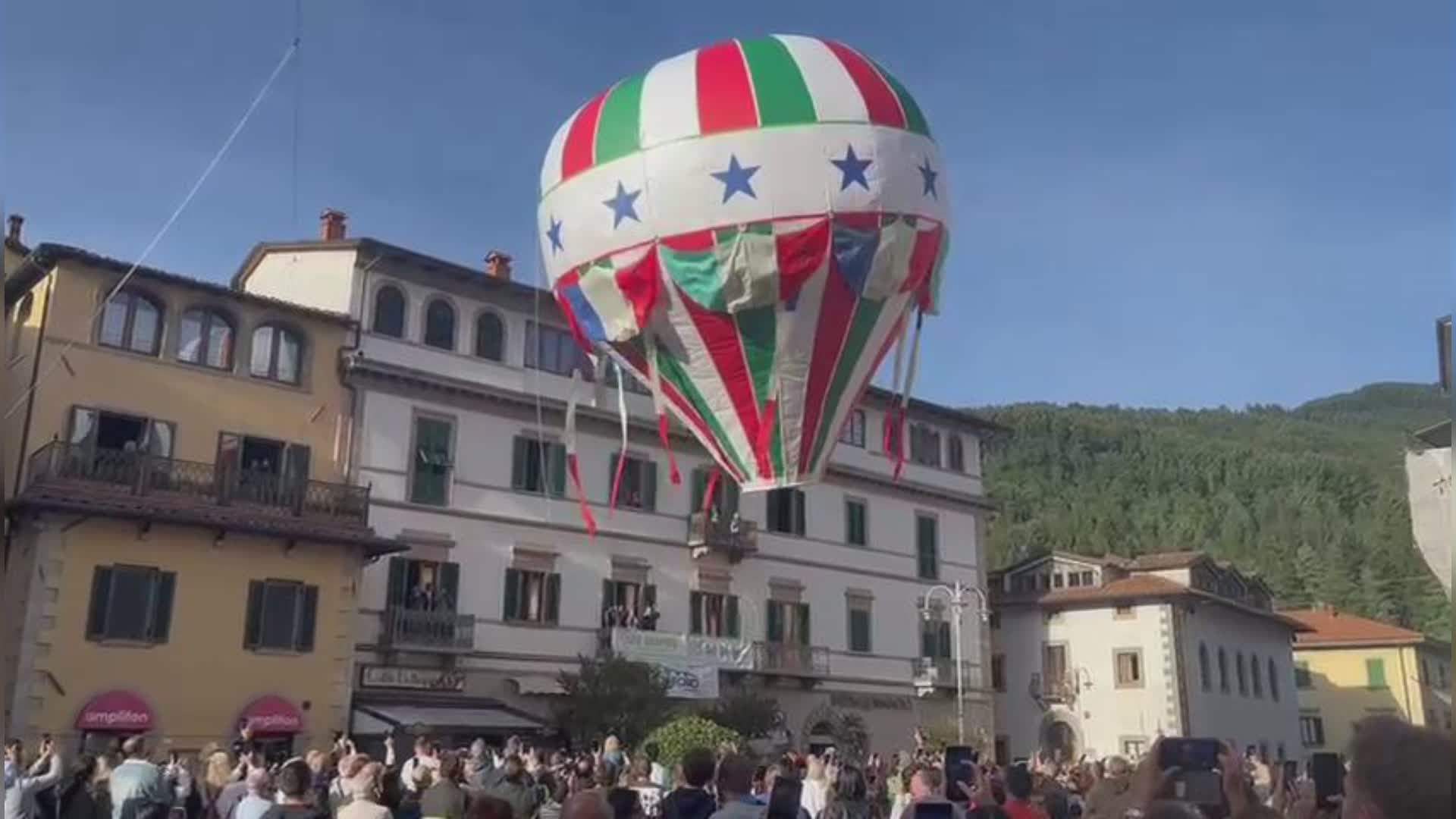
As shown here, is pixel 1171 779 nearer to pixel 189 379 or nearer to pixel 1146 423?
pixel 189 379

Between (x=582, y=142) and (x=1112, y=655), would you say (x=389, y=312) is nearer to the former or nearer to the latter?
(x=582, y=142)

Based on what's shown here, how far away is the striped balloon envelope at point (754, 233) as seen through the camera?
15.5 meters

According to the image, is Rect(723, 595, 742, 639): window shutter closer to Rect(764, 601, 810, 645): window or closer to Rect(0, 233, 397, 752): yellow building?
Rect(764, 601, 810, 645): window

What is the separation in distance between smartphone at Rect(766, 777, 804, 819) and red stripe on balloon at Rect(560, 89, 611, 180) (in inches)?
408

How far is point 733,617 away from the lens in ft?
114

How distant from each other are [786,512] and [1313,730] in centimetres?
3694

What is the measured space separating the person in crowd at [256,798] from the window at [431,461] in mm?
19788

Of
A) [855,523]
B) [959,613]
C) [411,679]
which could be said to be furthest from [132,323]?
[959,613]

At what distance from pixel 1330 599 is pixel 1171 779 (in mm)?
92077

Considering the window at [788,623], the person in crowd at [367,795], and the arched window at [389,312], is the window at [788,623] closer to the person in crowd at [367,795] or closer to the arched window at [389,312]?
the arched window at [389,312]

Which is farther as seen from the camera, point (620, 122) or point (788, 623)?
point (788, 623)

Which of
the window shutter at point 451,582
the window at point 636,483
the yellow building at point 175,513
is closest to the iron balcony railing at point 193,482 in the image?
the yellow building at point 175,513

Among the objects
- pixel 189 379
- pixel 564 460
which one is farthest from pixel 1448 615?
pixel 564 460

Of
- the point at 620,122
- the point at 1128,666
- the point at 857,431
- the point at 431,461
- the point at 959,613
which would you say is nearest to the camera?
the point at 620,122
